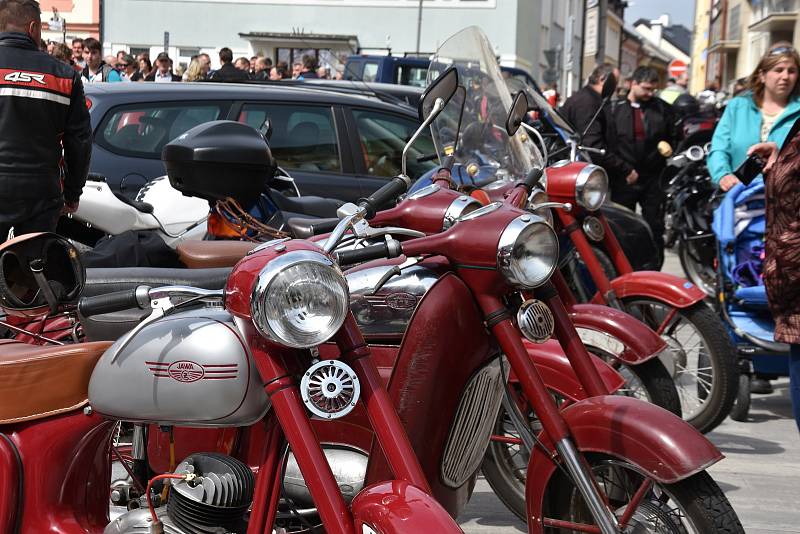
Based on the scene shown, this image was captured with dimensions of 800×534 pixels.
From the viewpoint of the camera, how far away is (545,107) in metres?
7.22

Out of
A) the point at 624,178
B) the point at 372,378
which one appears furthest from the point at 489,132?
the point at 624,178

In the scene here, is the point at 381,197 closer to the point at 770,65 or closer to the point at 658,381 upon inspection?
the point at 658,381

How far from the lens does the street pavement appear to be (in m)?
4.46

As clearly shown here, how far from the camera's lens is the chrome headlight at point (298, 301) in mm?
2346

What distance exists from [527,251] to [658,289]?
2642 millimetres

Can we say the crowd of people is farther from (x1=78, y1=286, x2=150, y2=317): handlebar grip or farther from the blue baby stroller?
(x1=78, y1=286, x2=150, y2=317): handlebar grip

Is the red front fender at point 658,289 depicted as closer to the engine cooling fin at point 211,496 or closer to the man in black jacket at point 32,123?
the man in black jacket at point 32,123

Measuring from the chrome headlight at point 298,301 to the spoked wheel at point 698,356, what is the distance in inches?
123

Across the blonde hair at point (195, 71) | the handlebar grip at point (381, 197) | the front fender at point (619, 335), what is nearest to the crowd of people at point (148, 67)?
the blonde hair at point (195, 71)

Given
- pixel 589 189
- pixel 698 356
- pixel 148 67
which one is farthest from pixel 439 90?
pixel 148 67

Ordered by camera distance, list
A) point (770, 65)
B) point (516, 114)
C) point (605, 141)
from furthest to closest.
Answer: point (605, 141)
point (770, 65)
point (516, 114)

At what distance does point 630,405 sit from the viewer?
292cm

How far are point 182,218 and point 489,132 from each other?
1.82 meters

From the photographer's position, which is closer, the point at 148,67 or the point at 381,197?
the point at 381,197
